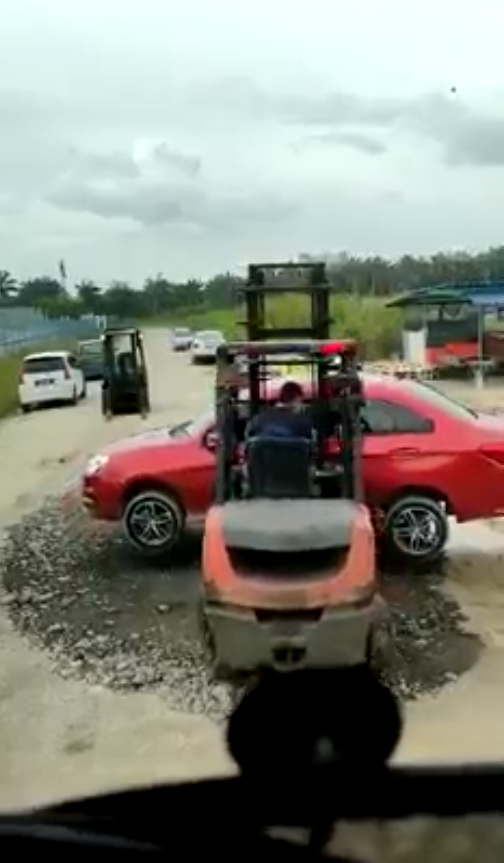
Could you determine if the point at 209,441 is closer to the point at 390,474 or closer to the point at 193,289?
the point at 390,474

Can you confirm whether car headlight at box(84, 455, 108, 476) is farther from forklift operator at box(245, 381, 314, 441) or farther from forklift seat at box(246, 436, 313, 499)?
forklift seat at box(246, 436, 313, 499)

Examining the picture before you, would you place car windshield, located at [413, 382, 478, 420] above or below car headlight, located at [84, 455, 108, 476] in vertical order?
above

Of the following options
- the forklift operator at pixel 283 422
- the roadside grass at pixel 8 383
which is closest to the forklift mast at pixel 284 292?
the forklift operator at pixel 283 422

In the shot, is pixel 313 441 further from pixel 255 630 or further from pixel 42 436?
pixel 42 436

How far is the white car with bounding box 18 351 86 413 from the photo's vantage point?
113 feet

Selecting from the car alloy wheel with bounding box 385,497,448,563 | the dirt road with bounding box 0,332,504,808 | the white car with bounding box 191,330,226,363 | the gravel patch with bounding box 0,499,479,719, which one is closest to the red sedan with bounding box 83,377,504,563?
the car alloy wheel with bounding box 385,497,448,563

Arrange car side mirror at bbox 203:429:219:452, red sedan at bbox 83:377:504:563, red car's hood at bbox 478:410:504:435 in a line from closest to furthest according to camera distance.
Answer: red sedan at bbox 83:377:504:563
red car's hood at bbox 478:410:504:435
car side mirror at bbox 203:429:219:452

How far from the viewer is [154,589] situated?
1099 centimetres

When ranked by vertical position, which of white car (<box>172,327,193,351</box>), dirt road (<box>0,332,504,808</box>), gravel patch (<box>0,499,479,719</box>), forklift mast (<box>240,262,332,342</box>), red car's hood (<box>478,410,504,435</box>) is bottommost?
white car (<box>172,327,193,351</box>)

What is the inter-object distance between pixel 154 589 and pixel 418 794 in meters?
8.44

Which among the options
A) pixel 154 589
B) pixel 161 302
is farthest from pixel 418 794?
pixel 161 302

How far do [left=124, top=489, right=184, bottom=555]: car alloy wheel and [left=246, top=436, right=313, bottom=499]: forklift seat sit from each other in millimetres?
3491

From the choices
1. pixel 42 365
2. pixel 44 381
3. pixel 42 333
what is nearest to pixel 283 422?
pixel 42 365

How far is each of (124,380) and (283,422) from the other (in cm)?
2077
